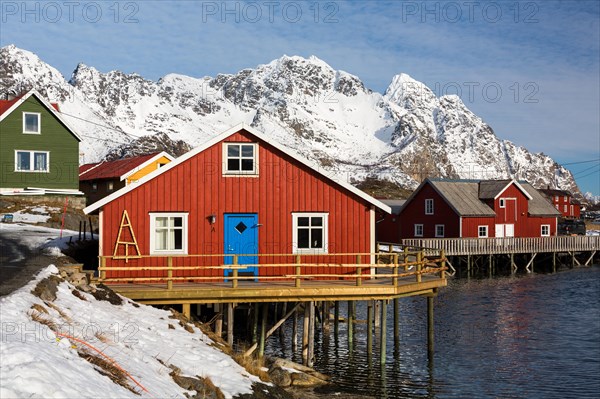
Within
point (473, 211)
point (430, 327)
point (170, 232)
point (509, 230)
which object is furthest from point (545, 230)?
point (170, 232)

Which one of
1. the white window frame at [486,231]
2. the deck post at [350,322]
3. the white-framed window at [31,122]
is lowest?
the deck post at [350,322]

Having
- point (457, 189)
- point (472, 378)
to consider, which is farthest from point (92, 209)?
point (457, 189)

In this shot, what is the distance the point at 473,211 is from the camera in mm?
60688

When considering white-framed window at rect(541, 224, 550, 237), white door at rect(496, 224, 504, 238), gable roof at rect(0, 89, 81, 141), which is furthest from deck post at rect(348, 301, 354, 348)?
white-framed window at rect(541, 224, 550, 237)

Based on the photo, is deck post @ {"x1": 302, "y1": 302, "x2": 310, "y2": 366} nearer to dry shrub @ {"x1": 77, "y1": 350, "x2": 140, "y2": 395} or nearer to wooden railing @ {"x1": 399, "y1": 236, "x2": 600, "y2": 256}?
dry shrub @ {"x1": 77, "y1": 350, "x2": 140, "y2": 395}

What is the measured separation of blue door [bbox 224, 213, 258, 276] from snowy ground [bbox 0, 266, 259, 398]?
453cm

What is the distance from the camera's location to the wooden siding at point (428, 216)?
6072 cm

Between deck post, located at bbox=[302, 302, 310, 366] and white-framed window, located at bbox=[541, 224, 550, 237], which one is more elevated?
white-framed window, located at bbox=[541, 224, 550, 237]

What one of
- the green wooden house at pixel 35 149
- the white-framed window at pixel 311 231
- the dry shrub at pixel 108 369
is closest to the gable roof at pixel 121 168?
the green wooden house at pixel 35 149

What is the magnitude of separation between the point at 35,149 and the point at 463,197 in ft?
126

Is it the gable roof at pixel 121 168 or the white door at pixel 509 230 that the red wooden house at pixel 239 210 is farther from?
the white door at pixel 509 230

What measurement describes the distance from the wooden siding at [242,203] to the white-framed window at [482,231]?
129 ft

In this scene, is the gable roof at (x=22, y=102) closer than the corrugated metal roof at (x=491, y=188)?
Yes

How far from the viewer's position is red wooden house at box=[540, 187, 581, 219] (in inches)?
4825
